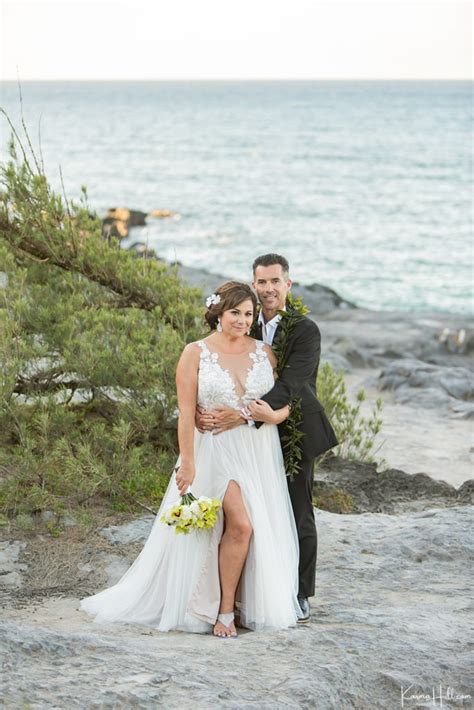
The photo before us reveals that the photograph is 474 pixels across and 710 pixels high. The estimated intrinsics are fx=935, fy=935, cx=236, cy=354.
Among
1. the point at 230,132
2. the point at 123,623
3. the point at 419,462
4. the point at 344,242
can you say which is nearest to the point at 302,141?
the point at 230,132

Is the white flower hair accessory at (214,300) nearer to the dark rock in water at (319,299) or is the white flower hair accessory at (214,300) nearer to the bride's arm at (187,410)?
the bride's arm at (187,410)

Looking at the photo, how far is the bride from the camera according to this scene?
17.9 feet

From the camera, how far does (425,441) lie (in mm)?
12180

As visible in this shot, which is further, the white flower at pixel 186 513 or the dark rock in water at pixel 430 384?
the dark rock in water at pixel 430 384

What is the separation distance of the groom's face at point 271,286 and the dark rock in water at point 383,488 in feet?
10.5

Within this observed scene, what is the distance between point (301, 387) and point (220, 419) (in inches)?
22.5

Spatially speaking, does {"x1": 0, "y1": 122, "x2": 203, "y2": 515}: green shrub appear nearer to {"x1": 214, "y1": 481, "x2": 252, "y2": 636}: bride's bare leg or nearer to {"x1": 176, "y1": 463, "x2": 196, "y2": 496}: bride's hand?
{"x1": 176, "y1": 463, "x2": 196, "y2": 496}: bride's hand

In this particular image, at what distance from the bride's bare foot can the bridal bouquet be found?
0.52 metres

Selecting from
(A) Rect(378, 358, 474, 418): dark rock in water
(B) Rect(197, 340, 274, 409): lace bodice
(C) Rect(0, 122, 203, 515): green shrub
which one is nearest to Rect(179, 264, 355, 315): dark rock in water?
(A) Rect(378, 358, 474, 418): dark rock in water

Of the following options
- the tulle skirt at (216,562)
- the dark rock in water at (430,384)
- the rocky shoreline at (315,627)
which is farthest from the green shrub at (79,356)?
the dark rock in water at (430,384)

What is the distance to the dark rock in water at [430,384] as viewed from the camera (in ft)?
47.4

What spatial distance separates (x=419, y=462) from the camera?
11.2 m

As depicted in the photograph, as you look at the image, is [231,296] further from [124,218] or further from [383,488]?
[124,218]

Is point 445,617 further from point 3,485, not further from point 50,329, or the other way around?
point 50,329
